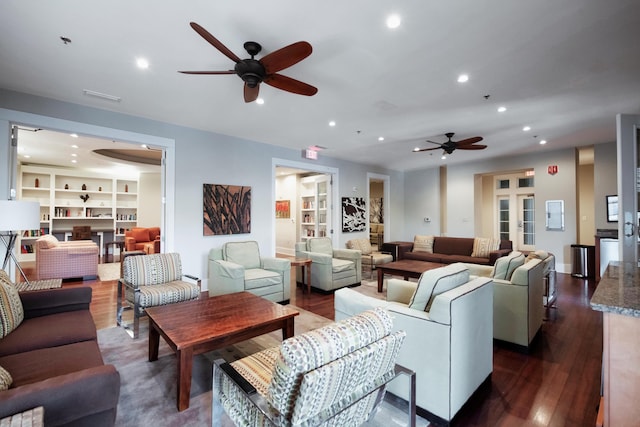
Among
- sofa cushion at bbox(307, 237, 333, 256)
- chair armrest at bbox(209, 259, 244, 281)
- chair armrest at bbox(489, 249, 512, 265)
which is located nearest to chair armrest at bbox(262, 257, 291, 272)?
chair armrest at bbox(209, 259, 244, 281)

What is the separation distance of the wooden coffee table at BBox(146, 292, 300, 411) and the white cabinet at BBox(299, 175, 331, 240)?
182 inches

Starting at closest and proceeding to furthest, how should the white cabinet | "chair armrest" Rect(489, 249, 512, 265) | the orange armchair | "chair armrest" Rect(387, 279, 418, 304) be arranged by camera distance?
"chair armrest" Rect(387, 279, 418, 304) → "chair armrest" Rect(489, 249, 512, 265) → the white cabinet → the orange armchair

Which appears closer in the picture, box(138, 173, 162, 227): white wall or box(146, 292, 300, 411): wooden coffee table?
box(146, 292, 300, 411): wooden coffee table

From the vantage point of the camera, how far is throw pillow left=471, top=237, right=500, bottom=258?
5.96m

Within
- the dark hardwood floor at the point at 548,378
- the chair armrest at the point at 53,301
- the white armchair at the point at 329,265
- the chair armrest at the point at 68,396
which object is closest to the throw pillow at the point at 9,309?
the chair armrest at the point at 53,301

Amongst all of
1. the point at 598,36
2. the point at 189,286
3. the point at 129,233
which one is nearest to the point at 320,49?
the point at 598,36

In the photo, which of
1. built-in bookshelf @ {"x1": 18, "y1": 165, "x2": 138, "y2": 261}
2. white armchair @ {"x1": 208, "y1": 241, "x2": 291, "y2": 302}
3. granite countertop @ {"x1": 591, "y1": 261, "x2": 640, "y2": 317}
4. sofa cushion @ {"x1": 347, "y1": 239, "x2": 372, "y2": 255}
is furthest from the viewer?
built-in bookshelf @ {"x1": 18, "y1": 165, "x2": 138, "y2": 261}

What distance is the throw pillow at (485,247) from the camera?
5.96 metres

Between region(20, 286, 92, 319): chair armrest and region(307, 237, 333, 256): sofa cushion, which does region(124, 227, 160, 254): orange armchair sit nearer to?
region(307, 237, 333, 256): sofa cushion

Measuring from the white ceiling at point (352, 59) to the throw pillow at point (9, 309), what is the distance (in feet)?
6.54

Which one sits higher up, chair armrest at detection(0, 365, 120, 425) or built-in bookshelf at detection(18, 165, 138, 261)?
built-in bookshelf at detection(18, 165, 138, 261)

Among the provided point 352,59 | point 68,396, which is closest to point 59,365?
point 68,396

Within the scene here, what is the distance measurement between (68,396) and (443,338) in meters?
1.84

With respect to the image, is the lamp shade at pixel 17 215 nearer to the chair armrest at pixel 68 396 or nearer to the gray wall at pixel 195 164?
the gray wall at pixel 195 164
